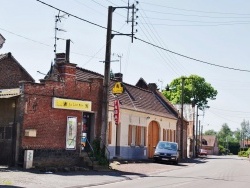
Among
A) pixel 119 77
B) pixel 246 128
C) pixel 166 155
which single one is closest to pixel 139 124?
pixel 166 155

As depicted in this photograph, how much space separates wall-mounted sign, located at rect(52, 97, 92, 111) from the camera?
22.8 meters

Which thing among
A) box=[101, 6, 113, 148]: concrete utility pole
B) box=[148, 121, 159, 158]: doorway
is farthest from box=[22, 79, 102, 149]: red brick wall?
box=[148, 121, 159, 158]: doorway

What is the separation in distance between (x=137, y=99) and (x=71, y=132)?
15.6 m

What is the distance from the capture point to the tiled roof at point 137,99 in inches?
1261

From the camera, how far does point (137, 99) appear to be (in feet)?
127

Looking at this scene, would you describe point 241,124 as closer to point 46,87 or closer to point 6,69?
point 6,69

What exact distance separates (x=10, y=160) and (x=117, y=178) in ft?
18.4

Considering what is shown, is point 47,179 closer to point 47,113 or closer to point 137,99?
point 47,113

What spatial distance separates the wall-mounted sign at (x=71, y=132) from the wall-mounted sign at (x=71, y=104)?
654 millimetres

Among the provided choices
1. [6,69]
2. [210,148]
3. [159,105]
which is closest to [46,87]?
[6,69]

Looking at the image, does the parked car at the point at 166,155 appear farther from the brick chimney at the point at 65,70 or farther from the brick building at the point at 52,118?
the brick chimney at the point at 65,70

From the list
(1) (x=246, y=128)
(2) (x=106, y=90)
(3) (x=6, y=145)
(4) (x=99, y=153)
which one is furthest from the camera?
(1) (x=246, y=128)

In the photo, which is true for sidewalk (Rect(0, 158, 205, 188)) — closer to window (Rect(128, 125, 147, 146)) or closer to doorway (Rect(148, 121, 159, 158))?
window (Rect(128, 125, 147, 146))

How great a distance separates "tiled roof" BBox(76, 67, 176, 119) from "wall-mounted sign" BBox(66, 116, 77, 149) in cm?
627
